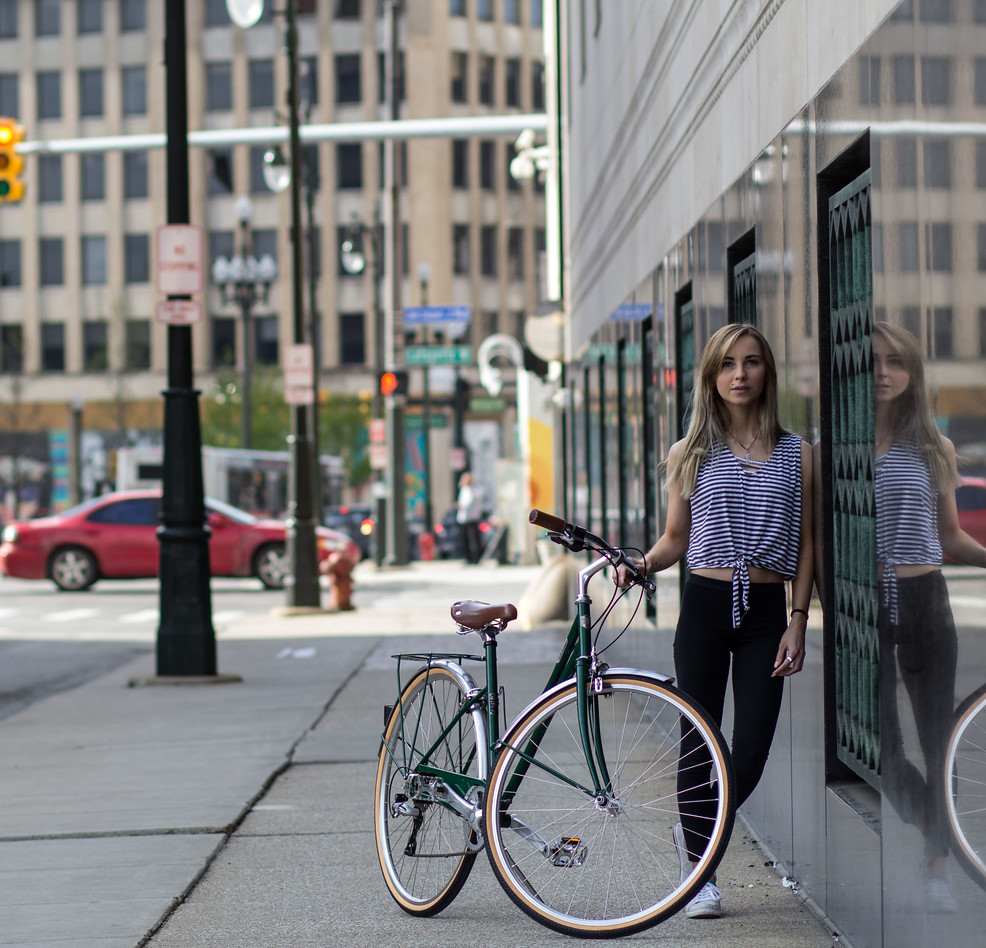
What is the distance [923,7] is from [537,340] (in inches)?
683

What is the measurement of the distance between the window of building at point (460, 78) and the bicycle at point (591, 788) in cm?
6570

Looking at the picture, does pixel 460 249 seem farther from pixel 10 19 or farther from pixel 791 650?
pixel 791 650

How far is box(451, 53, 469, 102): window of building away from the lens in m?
68.8

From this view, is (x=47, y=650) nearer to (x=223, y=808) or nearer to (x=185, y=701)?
(x=185, y=701)

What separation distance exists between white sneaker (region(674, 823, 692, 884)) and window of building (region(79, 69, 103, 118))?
69.4 metres

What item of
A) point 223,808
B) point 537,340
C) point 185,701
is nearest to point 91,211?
point 537,340

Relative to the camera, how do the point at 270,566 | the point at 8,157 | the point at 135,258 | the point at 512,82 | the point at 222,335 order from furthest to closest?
the point at 512,82 → the point at 222,335 → the point at 135,258 → the point at 270,566 → the point at 8,157

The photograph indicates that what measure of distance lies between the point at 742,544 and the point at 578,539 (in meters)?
0.51

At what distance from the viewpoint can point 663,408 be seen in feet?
29.7

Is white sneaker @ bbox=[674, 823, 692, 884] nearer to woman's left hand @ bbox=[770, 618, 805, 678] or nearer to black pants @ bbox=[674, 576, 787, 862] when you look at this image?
black pants @ bbox=[674, 576, 787, 862]

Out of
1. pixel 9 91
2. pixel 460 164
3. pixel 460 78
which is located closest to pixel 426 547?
pixel 460 164

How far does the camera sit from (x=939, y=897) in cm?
383

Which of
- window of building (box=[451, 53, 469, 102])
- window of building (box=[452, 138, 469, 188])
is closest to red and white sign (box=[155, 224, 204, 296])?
window of building (box=[452, 138, 469, 188])

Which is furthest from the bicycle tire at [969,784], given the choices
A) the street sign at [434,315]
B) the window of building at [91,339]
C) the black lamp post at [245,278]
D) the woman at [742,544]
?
the window of building at [91,339]
